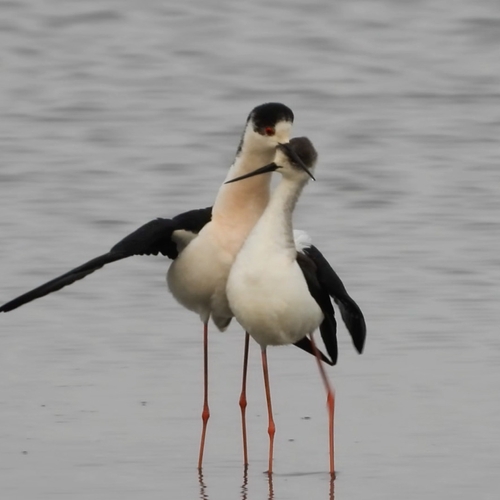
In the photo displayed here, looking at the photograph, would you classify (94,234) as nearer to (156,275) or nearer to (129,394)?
(156,275)

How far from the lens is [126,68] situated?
16219 mm

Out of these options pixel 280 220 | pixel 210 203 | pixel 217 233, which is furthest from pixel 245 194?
pixel 210 203

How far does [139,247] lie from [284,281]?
0.65 m

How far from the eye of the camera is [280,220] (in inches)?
275

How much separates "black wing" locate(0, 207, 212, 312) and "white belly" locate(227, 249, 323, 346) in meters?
0.41

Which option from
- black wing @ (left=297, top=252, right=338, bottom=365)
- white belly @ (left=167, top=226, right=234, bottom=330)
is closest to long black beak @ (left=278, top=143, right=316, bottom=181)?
black wing @ (left=297, top=252, right=338, bottom=365)

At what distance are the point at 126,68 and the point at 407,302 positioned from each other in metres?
7.54

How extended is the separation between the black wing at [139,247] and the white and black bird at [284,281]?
0.38m

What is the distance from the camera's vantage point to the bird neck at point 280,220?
6.94 metres

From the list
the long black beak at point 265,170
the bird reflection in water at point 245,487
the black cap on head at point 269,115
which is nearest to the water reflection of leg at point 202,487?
the bird reflection in water at point 245,487

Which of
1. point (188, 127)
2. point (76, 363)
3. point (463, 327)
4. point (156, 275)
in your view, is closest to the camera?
point (76, 363)

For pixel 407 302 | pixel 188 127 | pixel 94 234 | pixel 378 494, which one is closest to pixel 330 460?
pixel 378 494

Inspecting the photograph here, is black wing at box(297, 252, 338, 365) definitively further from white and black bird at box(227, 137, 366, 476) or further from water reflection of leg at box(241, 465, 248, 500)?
water reflection of leg at box(241, 465, 248, 500)

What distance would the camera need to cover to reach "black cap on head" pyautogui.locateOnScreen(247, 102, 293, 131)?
24.3 feet
